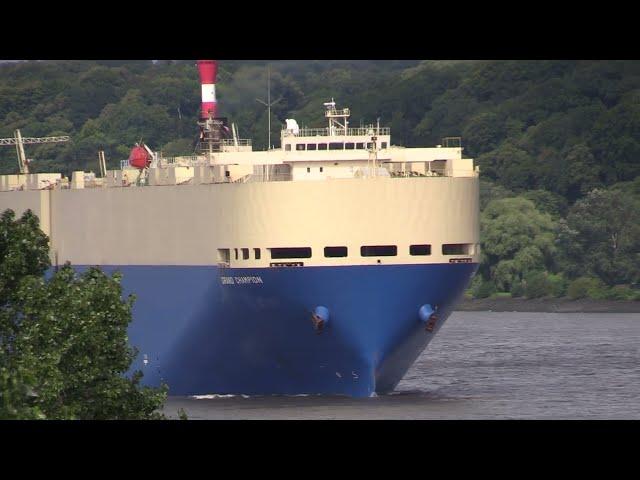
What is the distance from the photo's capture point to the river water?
1741 inches

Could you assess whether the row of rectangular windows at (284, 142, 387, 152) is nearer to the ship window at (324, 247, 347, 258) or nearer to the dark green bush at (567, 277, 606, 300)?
the ship window at (324, 247, 347, 258)

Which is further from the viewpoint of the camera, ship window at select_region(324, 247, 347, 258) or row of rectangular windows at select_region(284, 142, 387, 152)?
row of rectangular windows at select_region(284, 142, 387, 152)

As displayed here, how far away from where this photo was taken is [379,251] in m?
44.2

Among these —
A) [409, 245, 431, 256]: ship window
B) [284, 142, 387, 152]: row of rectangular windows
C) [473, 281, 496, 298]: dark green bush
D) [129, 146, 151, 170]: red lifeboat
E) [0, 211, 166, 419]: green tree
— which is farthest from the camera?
[473, 281, 496, 298]: dark green bush

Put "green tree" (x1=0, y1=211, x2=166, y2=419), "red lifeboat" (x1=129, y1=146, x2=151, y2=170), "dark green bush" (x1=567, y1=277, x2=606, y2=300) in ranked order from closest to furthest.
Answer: "green tree" (x1=0, y1=211, x2=166, y2=419), "red lifeboat" (x1=129, y1=146, x2=151, y2=170), "dark green bush" (x1=567, y1=277, x2=606, y2=300)

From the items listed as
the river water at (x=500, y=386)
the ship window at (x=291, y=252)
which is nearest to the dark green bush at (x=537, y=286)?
the river water at (x=500, y=386)

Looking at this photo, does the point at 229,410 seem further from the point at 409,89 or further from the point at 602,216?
the point at 409,89

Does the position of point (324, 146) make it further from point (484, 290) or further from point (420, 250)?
point (484, 290)

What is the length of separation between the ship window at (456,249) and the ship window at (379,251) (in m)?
1.48

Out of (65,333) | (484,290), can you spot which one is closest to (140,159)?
(65,333)

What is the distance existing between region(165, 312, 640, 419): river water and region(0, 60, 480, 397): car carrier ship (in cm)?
99

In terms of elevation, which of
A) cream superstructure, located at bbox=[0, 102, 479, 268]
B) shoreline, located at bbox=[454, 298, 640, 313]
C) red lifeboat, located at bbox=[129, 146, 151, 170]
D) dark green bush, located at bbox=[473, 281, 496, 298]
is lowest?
shoreline, located at bbox=[454, 298, 640, 313]

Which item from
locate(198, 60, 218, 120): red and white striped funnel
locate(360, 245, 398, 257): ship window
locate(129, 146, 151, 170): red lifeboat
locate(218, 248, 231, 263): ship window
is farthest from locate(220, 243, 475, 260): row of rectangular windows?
locate(198, 60, 218, 120): red and white striped funnel
